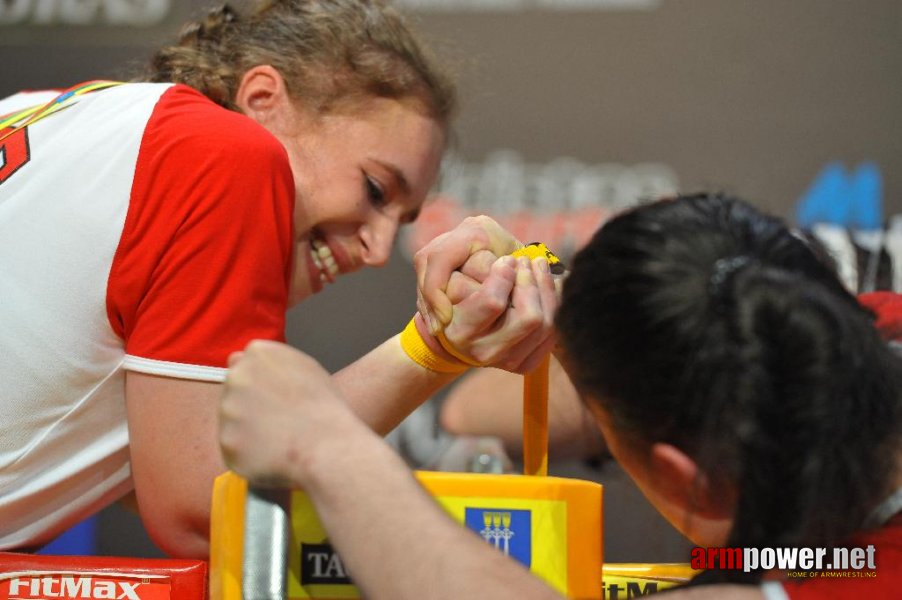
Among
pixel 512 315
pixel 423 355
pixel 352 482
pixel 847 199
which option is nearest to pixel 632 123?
pixel 847 199

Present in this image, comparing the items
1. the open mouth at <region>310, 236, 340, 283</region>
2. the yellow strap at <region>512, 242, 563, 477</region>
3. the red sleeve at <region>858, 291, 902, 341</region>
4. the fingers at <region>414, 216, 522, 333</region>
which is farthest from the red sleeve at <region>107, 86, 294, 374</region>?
the red sleeve at <region>858, 291, 902, 341</region>

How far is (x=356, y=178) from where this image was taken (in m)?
1.35

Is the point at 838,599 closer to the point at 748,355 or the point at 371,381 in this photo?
the point at 748,355

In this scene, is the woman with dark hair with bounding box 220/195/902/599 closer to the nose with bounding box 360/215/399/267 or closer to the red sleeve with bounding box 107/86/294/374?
the red sleeve with bounding box 107/86/294/374

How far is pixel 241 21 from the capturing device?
147cm

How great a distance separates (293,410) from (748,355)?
33 centimetres

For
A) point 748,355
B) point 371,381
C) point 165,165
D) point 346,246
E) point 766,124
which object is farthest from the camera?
point 766,124

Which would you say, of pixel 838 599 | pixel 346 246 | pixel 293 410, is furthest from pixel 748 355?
pixel 346 246

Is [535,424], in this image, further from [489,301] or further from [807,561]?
[807,561]

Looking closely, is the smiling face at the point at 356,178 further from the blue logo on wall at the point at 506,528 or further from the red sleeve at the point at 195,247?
the blue logo on wall at the point at 506,528

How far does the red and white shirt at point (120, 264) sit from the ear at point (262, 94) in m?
0.25

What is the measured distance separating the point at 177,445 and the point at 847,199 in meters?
1.67

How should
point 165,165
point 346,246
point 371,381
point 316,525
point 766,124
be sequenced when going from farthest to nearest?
point 766,124 < point 346,246 < point 371,381 < point 165,165 < point 316,525

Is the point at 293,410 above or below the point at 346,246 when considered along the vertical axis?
below
